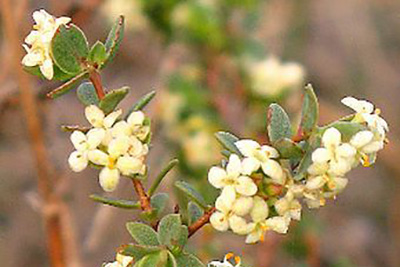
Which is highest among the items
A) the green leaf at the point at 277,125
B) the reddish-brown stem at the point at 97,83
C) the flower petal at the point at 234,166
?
the reddish-brown stem at the point at 97,83

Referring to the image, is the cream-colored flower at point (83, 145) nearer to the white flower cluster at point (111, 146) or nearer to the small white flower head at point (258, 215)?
the white flower cluster at point (111, 146)

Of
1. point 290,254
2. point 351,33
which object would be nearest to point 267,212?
point 290,254

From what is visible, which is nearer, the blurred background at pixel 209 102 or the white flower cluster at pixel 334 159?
the white flower cluster at pixel 334 159

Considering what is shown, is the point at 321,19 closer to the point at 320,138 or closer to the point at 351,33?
the point at 351,33

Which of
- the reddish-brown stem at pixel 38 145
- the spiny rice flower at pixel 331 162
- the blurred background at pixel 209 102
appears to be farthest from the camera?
the blurred background at pixel 209 102

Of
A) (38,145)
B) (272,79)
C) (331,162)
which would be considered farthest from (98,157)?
(272,79)

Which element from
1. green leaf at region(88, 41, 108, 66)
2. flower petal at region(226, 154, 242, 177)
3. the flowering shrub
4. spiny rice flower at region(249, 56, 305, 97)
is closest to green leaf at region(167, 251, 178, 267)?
the flowering shrub

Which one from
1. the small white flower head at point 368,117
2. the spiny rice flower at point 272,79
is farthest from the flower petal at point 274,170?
the spiny rice flower at point 272,79
